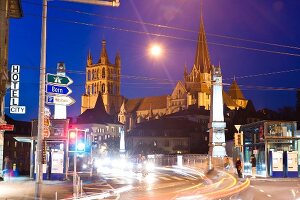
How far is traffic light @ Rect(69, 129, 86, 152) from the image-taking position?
1852 cm

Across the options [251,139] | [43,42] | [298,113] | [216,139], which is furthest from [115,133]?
[43,42]

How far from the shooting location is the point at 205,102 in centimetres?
17112

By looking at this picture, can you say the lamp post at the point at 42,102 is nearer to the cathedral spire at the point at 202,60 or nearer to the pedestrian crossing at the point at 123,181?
the pedestrian crossing at the point at 123,181

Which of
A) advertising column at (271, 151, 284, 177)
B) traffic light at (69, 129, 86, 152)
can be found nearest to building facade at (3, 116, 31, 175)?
advertising column at (271, 151, 284, 177)

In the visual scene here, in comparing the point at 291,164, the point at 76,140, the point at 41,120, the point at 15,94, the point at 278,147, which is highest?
the point at 15,94

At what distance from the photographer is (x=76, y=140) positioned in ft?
60.8

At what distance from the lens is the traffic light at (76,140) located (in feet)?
60.7

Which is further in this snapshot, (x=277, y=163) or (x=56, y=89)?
(x=277, y=163)

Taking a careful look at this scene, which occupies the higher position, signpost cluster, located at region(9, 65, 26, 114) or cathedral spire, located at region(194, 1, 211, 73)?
cathedral spire, located at region(194, 1, 211, 73)

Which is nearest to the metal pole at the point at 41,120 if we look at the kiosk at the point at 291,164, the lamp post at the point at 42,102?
the lamp post at the point at 42,102

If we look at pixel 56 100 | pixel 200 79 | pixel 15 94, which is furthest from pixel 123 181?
pixel 200 79

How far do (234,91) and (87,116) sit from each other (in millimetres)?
56373

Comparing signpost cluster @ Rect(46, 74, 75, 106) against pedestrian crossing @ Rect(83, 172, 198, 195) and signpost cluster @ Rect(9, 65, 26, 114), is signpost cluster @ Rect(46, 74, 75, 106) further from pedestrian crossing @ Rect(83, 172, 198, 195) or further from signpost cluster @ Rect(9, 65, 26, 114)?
signpost cluster @ Rect(9, 65, 26, 114)

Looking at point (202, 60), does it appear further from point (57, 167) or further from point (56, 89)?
point (56, 89)
